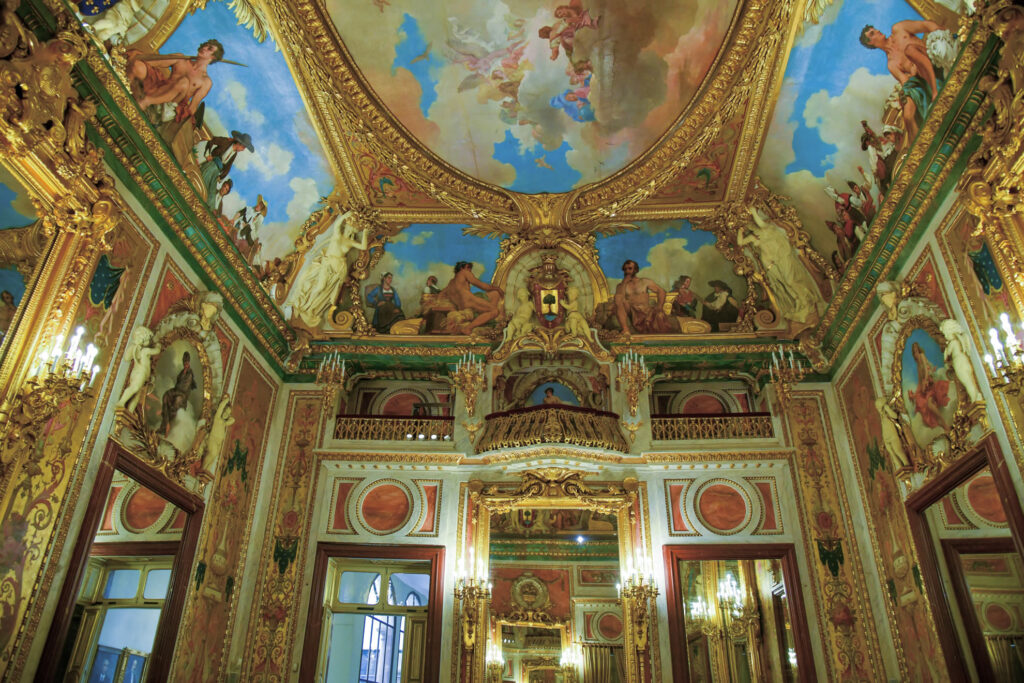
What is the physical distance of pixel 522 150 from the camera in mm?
13055

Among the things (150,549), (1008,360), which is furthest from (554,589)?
(1008,360)

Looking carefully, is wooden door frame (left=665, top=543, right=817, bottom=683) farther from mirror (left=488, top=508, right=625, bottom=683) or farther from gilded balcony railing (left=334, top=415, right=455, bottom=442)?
gilded balcony railing (left=334, top=415, right=455, bottom=442)

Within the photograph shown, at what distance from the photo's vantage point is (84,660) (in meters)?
7.80

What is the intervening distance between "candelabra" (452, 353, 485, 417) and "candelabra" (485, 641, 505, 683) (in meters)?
4.21

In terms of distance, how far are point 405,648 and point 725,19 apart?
42.1ft

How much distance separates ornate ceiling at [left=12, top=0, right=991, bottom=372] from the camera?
30.2ft

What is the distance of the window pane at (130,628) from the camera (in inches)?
332

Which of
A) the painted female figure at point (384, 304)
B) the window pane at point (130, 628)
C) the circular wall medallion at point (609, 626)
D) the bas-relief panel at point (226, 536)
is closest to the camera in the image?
the window pane at point (130, 628)

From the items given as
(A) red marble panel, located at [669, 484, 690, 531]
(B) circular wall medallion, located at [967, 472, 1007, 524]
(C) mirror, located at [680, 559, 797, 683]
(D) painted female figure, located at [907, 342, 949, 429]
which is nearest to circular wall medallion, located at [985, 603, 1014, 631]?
(B) circular wall medallion, located at [967, 472, 1007, 524]

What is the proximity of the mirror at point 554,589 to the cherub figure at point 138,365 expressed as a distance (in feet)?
21.3

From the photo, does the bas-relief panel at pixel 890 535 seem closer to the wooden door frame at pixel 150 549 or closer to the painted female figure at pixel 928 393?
the painted female figure at pixel 928 393

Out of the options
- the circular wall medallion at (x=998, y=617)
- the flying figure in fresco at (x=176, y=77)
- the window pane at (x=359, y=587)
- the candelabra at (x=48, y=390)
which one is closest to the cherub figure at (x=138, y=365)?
the candelabra at (x=48, y=390)

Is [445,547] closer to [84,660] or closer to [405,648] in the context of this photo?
[405,648]

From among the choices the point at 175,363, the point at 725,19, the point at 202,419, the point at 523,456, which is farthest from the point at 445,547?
the point at 725,19
